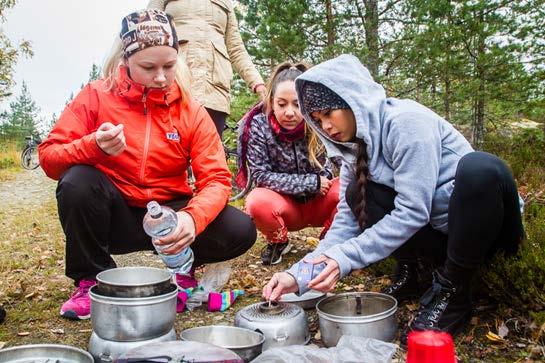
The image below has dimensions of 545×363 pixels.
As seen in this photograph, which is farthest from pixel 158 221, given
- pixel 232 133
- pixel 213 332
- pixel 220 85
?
pixel 232 133

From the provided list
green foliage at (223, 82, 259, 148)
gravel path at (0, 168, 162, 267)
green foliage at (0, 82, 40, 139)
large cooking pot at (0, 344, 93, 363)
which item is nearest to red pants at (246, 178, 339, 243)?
gravel path at (0, 168, 162, 267)

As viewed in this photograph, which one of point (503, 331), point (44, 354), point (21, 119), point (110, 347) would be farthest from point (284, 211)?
point (21, 119)

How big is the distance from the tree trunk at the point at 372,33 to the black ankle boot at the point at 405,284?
4.36 metres

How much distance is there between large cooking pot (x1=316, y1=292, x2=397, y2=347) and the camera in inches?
83.0

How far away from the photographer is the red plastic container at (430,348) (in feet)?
3.97

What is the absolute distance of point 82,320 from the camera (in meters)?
2.70

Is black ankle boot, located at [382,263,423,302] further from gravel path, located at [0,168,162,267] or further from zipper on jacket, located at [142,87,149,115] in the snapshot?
gravel path, located at [0,168,162,267]

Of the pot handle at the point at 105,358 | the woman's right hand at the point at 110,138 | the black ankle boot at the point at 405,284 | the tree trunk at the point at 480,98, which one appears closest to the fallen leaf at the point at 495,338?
the black ankle boot at the point at 405,284

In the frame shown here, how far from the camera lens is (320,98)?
2422 mm

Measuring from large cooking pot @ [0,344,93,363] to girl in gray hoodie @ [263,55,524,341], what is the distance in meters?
0.75

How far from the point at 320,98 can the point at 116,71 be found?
110cm

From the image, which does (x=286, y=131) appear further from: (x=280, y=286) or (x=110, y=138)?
(x=280, y=286)

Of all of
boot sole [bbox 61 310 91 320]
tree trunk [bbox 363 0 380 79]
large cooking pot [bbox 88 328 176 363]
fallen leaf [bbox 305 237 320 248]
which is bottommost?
fallen leaf [bbox 305 237 320 248]

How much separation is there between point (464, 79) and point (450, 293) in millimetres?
4899
